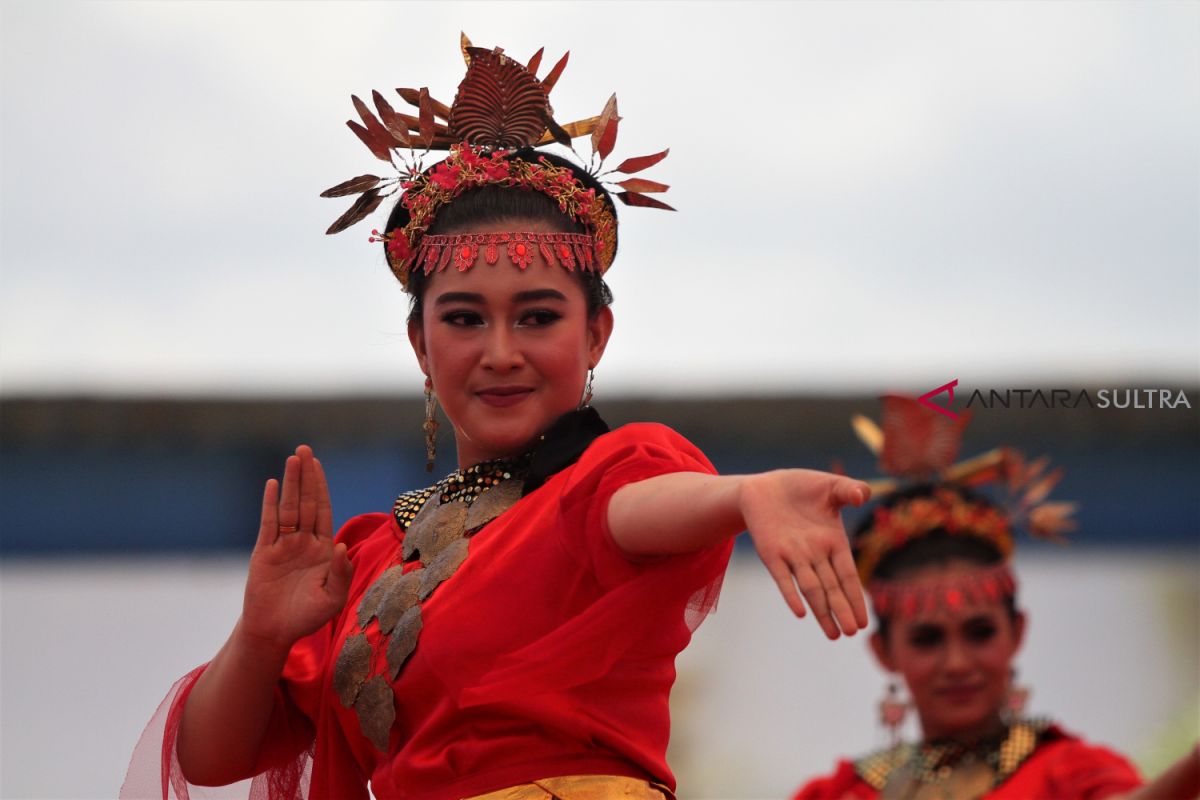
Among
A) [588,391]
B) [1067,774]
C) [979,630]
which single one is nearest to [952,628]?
[979,630]

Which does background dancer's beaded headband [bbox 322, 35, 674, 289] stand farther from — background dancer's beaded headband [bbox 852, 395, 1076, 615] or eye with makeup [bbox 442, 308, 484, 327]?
background dancer's beaded headband [bbox 852, 395, 1076, 615]

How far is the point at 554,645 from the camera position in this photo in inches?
74.7

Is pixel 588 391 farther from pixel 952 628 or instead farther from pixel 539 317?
pixel 952 628

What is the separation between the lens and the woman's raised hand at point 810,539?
1.54 m

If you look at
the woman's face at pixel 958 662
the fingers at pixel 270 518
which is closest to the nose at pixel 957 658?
the woman's face at pixel 958 662

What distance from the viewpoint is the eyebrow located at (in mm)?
2207

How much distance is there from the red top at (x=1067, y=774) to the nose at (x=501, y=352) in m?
1.59

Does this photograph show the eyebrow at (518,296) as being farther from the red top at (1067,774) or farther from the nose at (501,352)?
the red top at (1067,774)

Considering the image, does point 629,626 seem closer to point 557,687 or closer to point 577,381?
point 557,687

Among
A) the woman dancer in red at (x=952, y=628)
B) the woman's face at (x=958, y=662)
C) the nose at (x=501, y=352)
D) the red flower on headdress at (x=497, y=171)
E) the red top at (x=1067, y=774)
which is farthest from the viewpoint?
the woman's face at (x=958, y=662)

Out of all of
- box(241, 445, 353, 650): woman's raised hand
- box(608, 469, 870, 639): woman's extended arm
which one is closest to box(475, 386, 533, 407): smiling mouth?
box(241, 445, 353, 650): woman's raised hand

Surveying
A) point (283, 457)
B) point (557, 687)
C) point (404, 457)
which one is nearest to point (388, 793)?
point (557, 687)

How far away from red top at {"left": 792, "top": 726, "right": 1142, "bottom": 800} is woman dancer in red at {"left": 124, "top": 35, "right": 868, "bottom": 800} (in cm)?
134

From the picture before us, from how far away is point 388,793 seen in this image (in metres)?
2.14
